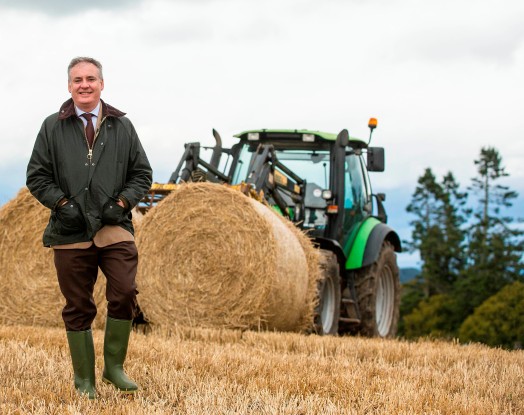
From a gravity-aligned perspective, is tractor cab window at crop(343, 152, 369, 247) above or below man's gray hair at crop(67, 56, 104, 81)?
below

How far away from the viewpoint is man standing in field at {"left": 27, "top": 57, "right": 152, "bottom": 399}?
459 centimetres

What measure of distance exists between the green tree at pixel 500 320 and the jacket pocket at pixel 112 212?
131 ft

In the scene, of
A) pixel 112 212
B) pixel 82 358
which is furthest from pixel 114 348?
pixel 112 212

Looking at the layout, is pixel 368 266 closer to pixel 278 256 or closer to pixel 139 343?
pixel 278 256

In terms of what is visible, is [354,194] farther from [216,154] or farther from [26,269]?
[26,269]

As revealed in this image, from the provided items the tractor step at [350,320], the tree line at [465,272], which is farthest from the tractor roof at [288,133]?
the tree line at [465,272]

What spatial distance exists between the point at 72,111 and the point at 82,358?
1235 millimetres

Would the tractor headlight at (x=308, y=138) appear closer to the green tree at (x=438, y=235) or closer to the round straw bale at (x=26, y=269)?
the round straw bale at (x=26, y=269)

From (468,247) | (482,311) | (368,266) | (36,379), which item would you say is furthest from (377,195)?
(468,247)

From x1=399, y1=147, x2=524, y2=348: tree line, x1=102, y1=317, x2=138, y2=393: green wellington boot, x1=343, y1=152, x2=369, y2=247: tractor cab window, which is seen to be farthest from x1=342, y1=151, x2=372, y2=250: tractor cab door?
x1=399, y1=147, x2=524, y2=348: tree line

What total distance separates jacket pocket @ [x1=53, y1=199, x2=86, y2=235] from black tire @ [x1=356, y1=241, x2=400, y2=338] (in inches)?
246

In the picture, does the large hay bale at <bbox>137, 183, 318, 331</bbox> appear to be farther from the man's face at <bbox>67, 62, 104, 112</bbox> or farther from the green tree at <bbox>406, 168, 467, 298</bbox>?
the green tree at <bbox>406, 168, 467, 298</bbox>

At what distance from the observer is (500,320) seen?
43.9m

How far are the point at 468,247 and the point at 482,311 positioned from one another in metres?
7.16
